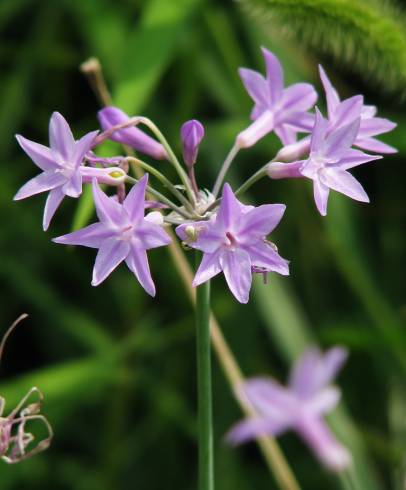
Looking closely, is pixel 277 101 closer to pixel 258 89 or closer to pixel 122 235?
pixel 258 89

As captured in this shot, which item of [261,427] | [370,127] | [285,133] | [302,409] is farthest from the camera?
[302,409]

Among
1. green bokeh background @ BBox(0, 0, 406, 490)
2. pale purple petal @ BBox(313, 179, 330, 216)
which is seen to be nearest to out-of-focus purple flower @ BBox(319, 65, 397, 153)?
pale purple petal @ BBox(313, 179, 330, 216)

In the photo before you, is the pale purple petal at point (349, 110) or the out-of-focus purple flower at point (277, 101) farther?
the out-of-focus purple flower at point (277, 101)

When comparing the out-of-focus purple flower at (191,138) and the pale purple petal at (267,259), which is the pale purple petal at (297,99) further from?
the pale purple petal at (267,259)

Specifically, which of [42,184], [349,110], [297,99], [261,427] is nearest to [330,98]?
[349,110]

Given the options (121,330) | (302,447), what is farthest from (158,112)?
(302,447)

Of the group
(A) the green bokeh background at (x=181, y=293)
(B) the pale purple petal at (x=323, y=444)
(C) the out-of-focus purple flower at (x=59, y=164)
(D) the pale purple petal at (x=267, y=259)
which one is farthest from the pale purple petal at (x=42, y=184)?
(A) the green bokeh background at (x=181, y=293)
